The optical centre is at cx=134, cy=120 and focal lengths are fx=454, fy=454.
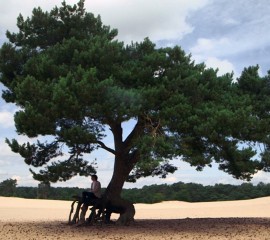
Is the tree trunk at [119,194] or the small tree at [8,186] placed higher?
the small tree at [8,186]

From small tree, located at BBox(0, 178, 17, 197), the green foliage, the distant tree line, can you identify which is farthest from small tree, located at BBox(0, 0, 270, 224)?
small tree, located at BBox(0, 178, 17, 197)

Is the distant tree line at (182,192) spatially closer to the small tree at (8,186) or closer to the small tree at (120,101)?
the small tree at (8,186)

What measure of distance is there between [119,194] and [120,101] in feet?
15.3

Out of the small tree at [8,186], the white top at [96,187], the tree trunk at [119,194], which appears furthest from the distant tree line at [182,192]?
the white top at [96,187]

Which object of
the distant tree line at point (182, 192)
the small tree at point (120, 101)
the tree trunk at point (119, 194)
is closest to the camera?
A: the small tree at point (120, 101)

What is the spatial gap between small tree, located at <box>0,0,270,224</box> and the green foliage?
0.04 metres

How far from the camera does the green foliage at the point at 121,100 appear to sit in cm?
1403

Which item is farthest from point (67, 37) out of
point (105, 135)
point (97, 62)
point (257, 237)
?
point (257, 237)

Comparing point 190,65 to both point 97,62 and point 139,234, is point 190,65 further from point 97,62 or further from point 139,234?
point 139,234

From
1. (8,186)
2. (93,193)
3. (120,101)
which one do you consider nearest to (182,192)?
(8,186)

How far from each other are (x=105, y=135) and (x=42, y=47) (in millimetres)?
4310

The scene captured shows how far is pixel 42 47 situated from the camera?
17688 millimetres

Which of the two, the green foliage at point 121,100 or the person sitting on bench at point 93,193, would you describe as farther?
the person sitting on bench at point 93,193

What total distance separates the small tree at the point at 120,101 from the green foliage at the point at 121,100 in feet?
0.12
